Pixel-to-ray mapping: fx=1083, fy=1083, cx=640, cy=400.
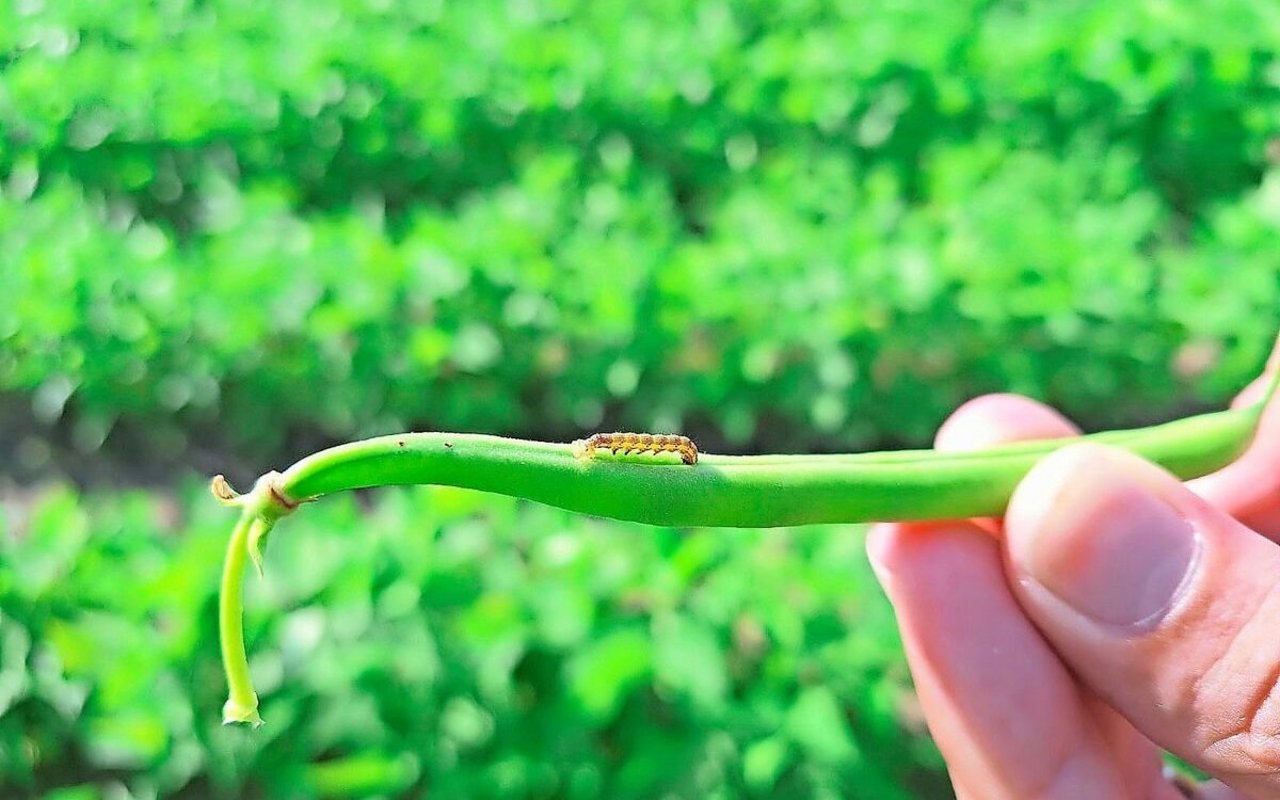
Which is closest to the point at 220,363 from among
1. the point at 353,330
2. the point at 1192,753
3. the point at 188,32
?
the point at 353,330

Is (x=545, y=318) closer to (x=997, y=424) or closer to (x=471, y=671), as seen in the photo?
(x=471, y=671)

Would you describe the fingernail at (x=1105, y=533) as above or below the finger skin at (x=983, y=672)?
above

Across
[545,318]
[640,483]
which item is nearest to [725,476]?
[640,483]

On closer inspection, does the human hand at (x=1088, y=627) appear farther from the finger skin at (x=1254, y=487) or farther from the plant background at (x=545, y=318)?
the plant background at (x=545, y=318)

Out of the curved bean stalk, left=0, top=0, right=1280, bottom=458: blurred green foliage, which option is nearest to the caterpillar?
the curved bean stalk

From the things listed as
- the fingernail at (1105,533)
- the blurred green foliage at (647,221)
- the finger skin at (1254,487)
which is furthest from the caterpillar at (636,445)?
the blurred green foliage at (647,221)

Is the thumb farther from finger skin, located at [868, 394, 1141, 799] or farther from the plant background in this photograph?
the plant background

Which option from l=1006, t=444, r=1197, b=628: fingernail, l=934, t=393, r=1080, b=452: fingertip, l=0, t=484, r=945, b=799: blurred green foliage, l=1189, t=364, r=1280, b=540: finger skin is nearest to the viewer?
l=1006, t=444, r=1197, b=628: fingernail

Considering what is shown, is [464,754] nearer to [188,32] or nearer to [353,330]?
[353,330]
